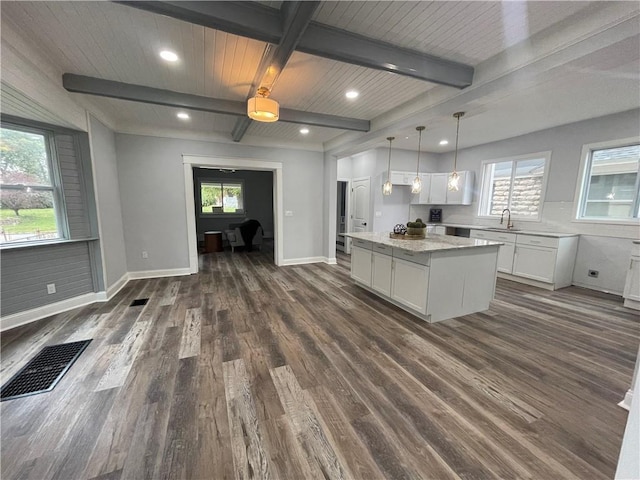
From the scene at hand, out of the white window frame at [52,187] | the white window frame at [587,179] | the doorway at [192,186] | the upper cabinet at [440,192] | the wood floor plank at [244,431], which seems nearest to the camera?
the wood floor plank at [244,431]

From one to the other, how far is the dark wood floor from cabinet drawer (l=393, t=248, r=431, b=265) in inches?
28.7

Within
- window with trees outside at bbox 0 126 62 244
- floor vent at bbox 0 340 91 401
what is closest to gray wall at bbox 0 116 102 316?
window with trees outside at bbox 0 126 62 244

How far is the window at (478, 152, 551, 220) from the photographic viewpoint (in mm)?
Result: 4821

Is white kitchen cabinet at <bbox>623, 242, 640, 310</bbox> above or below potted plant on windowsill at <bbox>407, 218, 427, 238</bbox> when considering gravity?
below

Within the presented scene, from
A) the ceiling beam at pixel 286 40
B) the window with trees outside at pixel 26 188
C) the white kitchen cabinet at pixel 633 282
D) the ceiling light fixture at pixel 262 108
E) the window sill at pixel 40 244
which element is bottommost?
the white kitchen cabinet at pixel 633 282

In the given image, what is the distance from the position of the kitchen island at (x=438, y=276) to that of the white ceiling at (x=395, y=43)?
1.63 m

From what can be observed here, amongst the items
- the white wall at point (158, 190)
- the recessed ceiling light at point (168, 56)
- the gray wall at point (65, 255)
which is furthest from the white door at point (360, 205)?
the gray wall at point (65, 255)

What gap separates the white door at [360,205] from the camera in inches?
253

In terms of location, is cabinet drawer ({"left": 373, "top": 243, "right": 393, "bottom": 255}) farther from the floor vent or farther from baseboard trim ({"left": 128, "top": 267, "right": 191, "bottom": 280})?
baseboard trim ({"left": 128, "top": 267, "right": 191, "bottom": 280})

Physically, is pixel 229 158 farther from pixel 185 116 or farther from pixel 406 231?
A: pixel 406 231

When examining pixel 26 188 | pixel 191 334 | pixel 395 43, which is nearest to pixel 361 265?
pixel 191 334

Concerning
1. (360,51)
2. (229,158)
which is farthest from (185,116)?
(360,51)

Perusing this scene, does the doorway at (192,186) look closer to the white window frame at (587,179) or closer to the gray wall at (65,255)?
the gray wall at (65,255)

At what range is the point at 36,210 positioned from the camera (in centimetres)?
307
